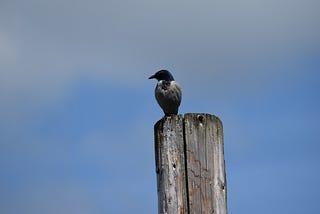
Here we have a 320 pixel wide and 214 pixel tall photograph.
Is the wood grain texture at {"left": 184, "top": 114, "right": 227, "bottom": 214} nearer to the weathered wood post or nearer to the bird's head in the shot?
the weathered wood post

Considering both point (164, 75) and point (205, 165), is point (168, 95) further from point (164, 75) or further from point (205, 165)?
point (205, 165)

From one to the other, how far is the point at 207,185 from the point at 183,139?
0.37m

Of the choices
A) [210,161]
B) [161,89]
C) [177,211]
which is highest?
[161,89]

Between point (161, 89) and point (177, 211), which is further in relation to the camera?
point (161, 89)

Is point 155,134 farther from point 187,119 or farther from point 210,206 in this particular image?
point 210,206

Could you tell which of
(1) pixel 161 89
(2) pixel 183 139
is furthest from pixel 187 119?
(1) pixel 161 89

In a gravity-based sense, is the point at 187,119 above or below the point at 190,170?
above

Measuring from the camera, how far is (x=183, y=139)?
5023 mm

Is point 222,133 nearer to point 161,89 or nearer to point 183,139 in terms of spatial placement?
point 183,139

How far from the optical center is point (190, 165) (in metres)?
4.98

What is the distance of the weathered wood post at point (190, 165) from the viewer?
16.1ft

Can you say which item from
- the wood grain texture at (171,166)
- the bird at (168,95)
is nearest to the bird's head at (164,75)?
the bird at (168,95)

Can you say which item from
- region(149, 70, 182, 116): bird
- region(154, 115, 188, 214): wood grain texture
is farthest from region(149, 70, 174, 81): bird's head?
region(154, 115, 188, 214): wood grain texture

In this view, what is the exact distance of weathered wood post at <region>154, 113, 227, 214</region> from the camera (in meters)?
4.91
